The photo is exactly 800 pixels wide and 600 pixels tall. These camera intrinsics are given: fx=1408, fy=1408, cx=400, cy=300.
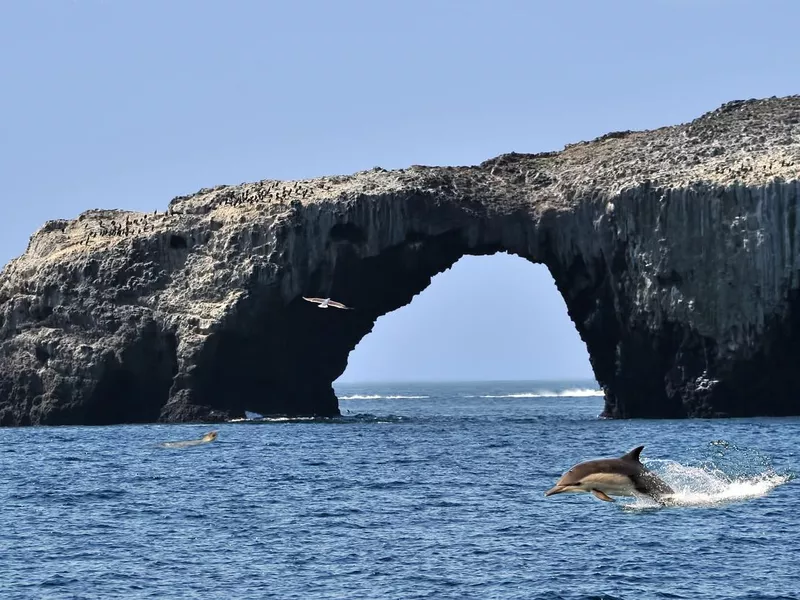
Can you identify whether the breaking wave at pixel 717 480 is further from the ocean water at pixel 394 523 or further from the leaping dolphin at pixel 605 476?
the leaping dolphin at pixel 605 476

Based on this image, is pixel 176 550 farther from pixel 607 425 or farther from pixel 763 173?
pixel 763 173

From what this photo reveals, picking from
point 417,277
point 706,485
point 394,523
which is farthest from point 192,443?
point 706,485

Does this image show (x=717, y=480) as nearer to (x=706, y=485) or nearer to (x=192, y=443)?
(x=706, y=485)

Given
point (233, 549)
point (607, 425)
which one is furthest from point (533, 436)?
point (233, 549)

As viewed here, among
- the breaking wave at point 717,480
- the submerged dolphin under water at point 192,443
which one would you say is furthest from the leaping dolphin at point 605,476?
the submerged dolphin under water at point 192,443

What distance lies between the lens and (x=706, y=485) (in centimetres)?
4497

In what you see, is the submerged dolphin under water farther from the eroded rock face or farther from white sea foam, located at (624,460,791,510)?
white sea foam, located at (624,460,791,510)

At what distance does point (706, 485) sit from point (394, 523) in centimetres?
1117

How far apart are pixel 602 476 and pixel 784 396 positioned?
172 ft

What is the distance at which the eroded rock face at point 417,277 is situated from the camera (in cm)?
8088

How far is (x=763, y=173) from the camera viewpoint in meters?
81.4

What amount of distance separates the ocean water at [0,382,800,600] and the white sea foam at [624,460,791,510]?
0.10m

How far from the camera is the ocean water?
3145cm

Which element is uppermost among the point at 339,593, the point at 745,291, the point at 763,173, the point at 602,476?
the point at 763,173
